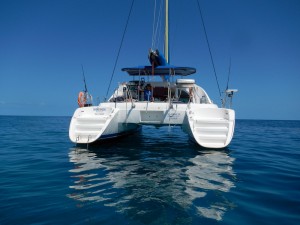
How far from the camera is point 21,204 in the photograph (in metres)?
3.39

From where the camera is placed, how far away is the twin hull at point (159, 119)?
7.91m

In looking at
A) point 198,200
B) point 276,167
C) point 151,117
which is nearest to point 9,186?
point 198,200

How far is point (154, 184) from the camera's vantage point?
4.30m

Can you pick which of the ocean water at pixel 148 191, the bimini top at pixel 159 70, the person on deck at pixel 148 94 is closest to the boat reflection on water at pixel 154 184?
the ocean water at pixel 148 191

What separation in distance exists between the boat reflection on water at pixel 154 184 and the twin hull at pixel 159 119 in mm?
1039

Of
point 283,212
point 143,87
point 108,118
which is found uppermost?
point 143,87

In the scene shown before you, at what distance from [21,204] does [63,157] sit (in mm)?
3747

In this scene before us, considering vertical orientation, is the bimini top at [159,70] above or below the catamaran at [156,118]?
above

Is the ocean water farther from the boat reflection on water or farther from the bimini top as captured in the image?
the bimini top

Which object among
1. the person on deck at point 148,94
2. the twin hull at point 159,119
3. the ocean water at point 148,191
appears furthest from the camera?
the person on deck at point 148,94

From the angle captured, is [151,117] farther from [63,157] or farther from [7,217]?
[7,217]

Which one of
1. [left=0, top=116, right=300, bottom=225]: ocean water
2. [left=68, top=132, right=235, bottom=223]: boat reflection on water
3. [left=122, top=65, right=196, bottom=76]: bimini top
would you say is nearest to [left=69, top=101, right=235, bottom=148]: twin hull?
[left=68, top=132, right=235, bottom=223]: boat reflection on water

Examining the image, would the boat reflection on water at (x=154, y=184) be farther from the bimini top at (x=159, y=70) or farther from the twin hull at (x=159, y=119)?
the bimini top at (x=159, y=70)

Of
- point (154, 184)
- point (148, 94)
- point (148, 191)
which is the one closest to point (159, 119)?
point (148, 94)
